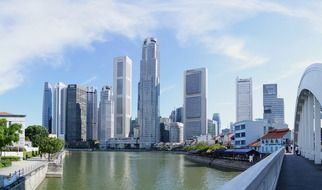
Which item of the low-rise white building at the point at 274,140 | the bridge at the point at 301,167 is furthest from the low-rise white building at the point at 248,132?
the bridge at the point at 301,167

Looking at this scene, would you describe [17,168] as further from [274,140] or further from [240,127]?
[240,127]

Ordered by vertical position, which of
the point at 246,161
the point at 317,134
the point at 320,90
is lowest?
the point at 246,161

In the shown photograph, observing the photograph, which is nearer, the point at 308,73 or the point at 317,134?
the point at 308,73

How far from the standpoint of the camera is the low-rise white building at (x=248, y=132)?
421 ft

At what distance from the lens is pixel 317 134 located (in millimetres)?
32656

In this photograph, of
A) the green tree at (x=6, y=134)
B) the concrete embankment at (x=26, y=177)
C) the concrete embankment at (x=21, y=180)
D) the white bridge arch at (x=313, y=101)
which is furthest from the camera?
the green tree at (x=6, y=134)

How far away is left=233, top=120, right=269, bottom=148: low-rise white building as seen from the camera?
128250 mm

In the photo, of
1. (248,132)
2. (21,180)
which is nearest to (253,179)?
(21,180)

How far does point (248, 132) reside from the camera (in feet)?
421

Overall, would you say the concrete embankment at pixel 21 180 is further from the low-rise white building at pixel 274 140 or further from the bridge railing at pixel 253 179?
the low-rise white building at pixel 274 140

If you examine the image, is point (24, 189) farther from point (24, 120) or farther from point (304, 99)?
point (24, 120)

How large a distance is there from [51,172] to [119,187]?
13.8 metres

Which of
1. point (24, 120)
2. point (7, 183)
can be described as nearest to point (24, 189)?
point (7, 183)

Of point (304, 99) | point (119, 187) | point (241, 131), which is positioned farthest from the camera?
point (241, 131)
